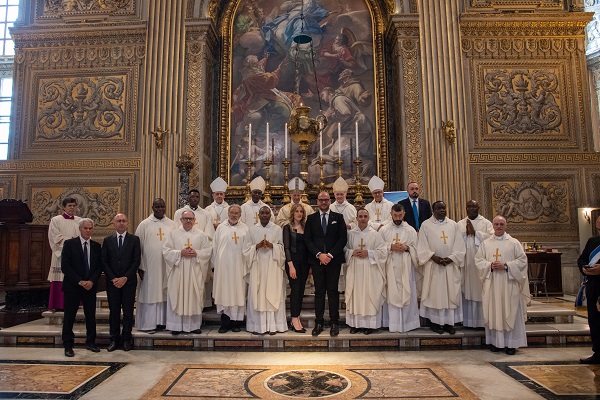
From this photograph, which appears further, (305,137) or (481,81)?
(481,81)

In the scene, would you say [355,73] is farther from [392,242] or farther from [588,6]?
[588,6]

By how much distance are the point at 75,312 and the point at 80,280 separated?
17.4 inches

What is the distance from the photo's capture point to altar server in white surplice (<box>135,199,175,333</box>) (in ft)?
21.1

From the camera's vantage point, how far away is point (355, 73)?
36.7 feet

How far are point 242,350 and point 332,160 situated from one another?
227 inches

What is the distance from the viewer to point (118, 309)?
237 inches

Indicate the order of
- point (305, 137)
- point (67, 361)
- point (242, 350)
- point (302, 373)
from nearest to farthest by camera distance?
point (302, 373)
point (67, 361)
point (242, 350)
point (305, 137)

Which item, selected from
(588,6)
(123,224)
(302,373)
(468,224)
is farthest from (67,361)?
(588,6)

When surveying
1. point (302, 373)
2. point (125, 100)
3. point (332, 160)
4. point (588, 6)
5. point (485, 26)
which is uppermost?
point (588, 6)

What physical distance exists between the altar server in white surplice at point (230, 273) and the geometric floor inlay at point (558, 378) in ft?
10.9

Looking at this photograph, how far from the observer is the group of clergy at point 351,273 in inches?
248

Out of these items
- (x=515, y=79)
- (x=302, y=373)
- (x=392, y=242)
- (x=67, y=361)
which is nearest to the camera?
(x=302, y=373)

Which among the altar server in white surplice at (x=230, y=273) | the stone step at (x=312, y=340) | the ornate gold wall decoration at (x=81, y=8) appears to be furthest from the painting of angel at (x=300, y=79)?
the stone step at (x=312, y=340)

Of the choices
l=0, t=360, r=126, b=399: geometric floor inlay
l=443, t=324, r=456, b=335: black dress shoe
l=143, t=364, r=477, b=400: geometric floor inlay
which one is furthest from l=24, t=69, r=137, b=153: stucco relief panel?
l=443, t=324, r=456, b=335: black dress shoe
